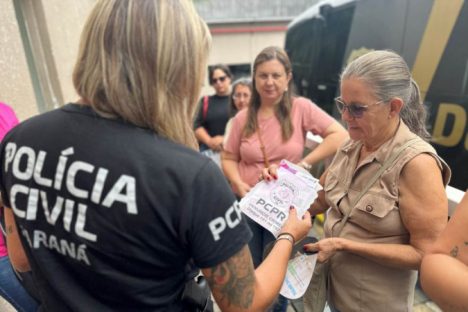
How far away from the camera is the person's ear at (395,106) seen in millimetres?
1394

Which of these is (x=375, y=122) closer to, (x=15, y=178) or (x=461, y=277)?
(x=461, y=277)

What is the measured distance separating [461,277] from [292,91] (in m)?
1.84

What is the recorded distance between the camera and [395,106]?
1406mm

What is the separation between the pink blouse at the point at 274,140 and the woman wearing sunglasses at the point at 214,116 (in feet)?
4.45

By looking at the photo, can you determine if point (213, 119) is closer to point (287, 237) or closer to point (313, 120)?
point (313, 120)

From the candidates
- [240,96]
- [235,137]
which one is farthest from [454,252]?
[240,96]

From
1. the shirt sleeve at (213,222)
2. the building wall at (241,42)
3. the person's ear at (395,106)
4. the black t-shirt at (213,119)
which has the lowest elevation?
the building wall at (241,42)

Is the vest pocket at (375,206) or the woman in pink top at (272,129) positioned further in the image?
the woman in pink top at (272,129)

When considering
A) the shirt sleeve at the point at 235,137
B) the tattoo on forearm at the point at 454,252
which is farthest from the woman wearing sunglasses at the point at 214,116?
the tattoo on forearm at the point at 454,252

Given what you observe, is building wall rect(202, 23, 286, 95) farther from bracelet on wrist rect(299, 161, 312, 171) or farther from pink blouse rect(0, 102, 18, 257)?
pink blouse rect(0, 102, 18, 257)

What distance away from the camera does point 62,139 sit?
88cm

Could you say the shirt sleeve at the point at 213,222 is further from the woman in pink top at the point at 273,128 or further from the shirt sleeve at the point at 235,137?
the shirt sleeve at the point at 235,137

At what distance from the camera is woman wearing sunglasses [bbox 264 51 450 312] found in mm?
1311

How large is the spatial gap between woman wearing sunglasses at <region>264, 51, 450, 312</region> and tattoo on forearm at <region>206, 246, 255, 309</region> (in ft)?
2.05
